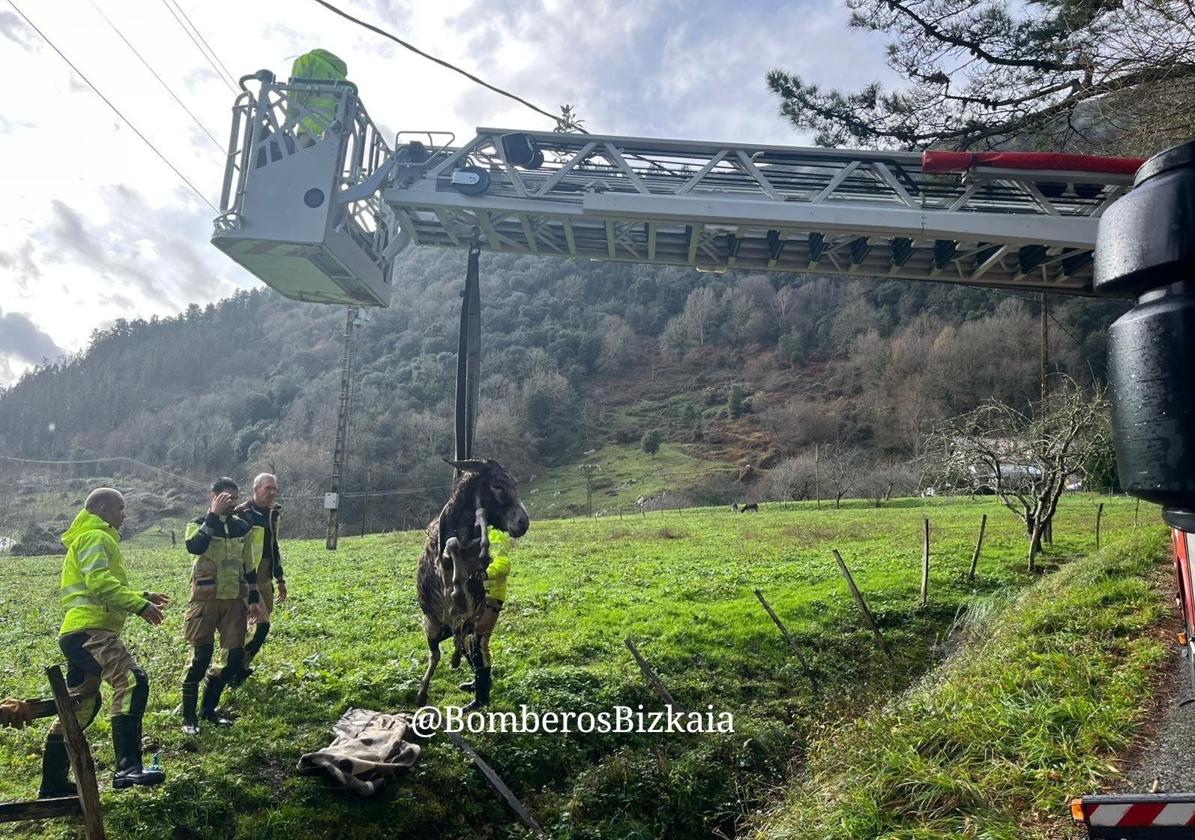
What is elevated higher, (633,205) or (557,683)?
(633,205)

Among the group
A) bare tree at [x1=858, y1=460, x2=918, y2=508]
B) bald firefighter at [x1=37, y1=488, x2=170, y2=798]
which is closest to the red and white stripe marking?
bald firefighter at [x1=37, y1=488, x2=170, y2=798]

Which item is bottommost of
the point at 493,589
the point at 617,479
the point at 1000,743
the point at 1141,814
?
the point at 1000,743

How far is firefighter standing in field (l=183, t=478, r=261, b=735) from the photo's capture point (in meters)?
7.26

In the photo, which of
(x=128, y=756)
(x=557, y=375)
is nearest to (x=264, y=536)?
(x=128, y=756)

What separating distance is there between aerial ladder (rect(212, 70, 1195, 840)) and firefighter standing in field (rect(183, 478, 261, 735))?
2.61 meters

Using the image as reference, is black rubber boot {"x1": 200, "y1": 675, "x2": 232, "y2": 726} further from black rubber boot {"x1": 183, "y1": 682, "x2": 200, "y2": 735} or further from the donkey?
the donkey

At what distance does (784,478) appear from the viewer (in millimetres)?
46594

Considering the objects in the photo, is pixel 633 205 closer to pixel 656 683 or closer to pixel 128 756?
pixel 656 683

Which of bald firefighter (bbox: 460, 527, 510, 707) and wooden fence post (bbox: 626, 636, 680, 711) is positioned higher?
bald firefighter (bbox: 460, 527, 510, 707)

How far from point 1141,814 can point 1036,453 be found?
15.4m

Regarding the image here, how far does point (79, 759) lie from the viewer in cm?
446

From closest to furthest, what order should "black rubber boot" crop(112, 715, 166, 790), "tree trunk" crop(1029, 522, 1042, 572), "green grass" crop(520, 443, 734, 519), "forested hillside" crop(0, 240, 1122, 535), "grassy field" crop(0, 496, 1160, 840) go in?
"black rubber boot" crop(112, 715, 166, 790) < "grassy field" crop(0, 496, 1160, 840) < "tree trunk" crop(1029, 522, 1042, 572) < "forested hillside" crop(0, 240, 1122, 535) < "green grass" crop(520, 443, 734, 519)

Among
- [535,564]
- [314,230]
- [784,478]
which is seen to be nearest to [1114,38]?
[314,230]

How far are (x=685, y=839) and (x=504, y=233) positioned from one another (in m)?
6.83
